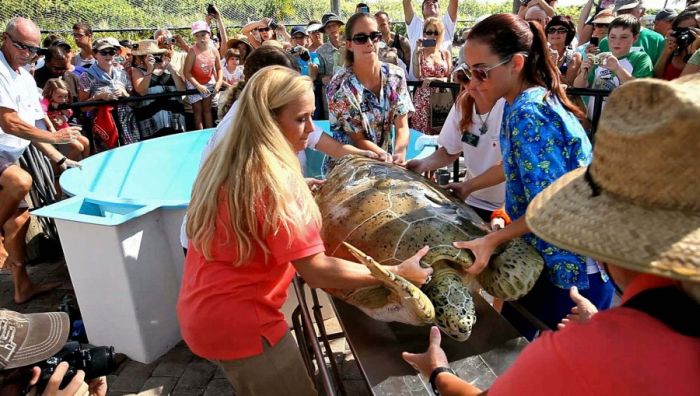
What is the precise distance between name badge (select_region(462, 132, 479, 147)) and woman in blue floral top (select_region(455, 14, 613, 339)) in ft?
1.65

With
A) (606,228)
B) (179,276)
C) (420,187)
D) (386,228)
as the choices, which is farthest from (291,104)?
(179,276)

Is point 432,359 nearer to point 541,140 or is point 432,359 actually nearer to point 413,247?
point 413,247

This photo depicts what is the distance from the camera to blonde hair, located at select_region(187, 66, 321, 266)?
1348mm

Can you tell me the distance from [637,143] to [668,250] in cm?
15

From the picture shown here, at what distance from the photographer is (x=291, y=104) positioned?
1.53 metres

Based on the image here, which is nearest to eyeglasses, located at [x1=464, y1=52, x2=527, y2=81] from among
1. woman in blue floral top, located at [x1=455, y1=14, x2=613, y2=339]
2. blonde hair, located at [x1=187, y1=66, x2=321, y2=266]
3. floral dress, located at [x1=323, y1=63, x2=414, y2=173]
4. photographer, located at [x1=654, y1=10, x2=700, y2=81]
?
woman in blue floral top, located at [x1=455, y1=14, x2=613, y2=339]

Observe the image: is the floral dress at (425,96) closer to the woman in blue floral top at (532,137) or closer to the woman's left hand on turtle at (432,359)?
the woman in blue floral top at (532,137)

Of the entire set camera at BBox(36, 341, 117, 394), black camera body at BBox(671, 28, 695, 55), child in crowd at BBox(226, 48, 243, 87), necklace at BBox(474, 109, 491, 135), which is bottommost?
camera at BBox(36, 341, 117, 394)

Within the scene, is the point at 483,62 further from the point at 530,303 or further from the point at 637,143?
the point at 637,143

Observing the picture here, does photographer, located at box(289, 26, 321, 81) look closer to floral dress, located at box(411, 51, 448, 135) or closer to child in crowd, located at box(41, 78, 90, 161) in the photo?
floral dress, located at box(411, 51, 448, 135)

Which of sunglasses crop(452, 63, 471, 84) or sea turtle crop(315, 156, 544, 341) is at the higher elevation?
sunglasses crop(452, 63, 471, 84)

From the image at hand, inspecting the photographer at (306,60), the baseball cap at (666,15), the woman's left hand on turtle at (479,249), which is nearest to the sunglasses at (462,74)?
the woman's left hand on turtle at (479,249)

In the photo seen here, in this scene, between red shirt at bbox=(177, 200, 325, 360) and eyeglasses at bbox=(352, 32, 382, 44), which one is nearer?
red shirt at bbox=(177, 200, 325, 360)

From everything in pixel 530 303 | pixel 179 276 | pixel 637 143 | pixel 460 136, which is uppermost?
pixel 637 143
